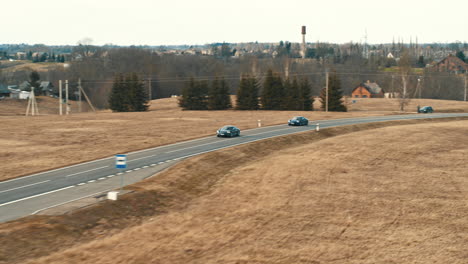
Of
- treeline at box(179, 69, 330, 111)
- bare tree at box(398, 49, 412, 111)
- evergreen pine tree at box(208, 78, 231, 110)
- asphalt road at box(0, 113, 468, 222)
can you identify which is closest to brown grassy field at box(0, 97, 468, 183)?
asphalt road at box(0, 113, 468, 222)

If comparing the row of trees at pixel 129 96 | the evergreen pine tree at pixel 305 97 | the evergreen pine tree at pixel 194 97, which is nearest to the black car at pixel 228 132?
the evergreen pine tree at pixel 305 97

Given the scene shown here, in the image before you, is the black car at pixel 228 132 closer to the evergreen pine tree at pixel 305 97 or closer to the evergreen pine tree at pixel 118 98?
the evergreen pine tree at pixel 305 97

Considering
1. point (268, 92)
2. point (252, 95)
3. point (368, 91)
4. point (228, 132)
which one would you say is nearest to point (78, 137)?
point (228, 132)

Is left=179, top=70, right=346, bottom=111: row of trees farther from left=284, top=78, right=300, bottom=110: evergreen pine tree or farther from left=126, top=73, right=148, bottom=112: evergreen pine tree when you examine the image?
left=126, top=73, right=148, bottom=112: evergreen pine tree

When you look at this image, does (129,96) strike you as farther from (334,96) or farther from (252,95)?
(334,96)

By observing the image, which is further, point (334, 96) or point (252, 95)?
point (252, 95)

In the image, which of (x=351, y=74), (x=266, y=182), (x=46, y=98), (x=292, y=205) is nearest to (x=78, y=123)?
(x=266, y=182)

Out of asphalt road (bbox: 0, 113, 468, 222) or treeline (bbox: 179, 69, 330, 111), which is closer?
asphalt road (bbox: 0, 113, 468, 222)
